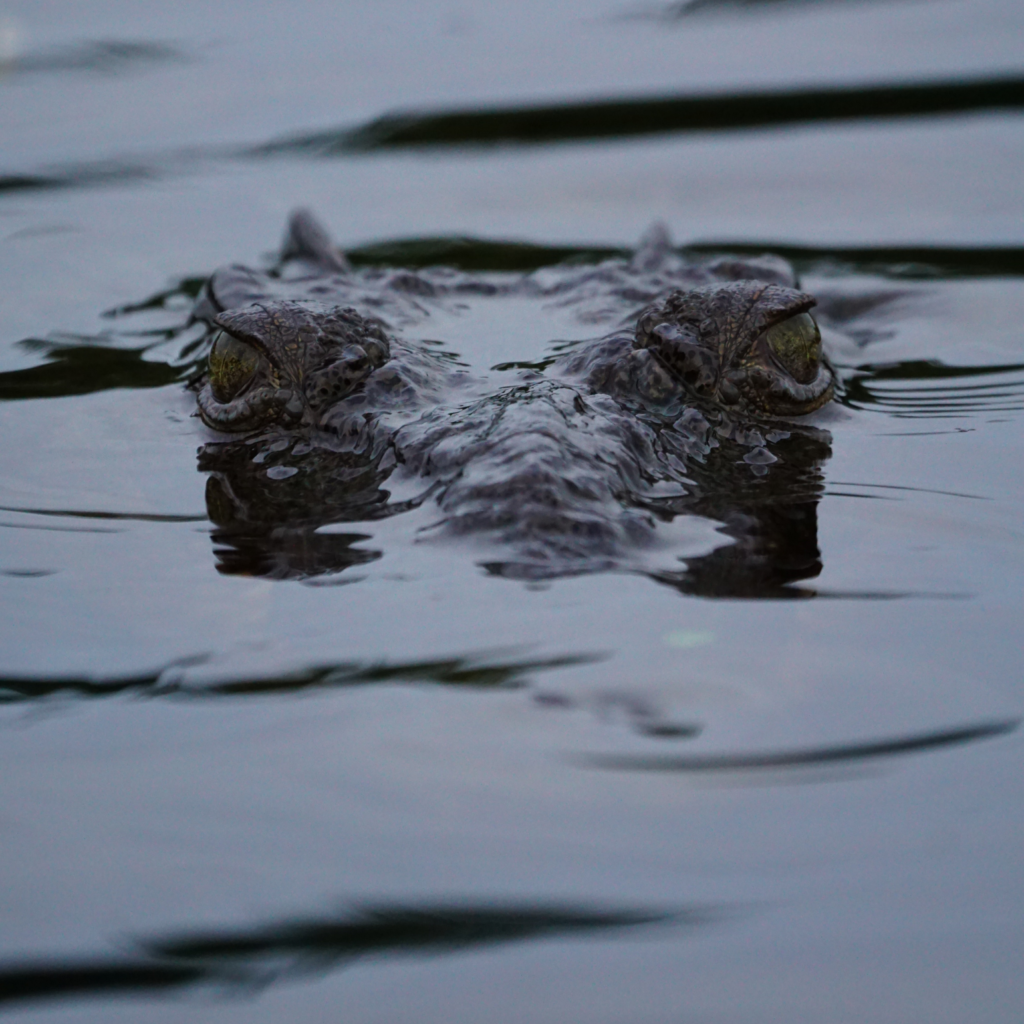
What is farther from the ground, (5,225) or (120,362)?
(5,225)

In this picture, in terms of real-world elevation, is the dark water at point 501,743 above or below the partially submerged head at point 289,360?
below

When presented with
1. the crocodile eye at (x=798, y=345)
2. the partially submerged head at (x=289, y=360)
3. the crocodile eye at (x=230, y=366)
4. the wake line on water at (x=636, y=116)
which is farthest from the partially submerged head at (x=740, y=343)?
the wake line on water at (x=636, y=116)

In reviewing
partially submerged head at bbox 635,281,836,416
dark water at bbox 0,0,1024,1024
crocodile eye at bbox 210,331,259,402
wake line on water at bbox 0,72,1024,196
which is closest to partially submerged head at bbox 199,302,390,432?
crocodile eye at bbox 210,331,259,402

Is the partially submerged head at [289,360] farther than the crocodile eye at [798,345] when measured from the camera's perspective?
No

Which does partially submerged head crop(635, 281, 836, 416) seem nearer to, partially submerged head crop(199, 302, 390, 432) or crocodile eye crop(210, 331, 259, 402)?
partially submerged head crop(199, 302, 390, 432)

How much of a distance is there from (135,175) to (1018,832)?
868cm

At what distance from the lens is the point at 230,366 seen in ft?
16.5

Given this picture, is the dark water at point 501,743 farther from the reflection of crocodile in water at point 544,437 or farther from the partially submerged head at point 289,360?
the partially submerged head at point 289,360

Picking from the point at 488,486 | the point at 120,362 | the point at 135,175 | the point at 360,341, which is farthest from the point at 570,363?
the point at 135,175

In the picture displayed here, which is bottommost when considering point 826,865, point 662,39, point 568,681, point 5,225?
point 826,865

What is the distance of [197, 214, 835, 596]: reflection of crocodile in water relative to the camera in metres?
3.80

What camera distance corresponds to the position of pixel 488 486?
3.86 meters

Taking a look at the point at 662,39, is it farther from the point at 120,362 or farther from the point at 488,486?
the point at 488,486

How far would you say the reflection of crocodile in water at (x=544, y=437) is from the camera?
3.80 metres
